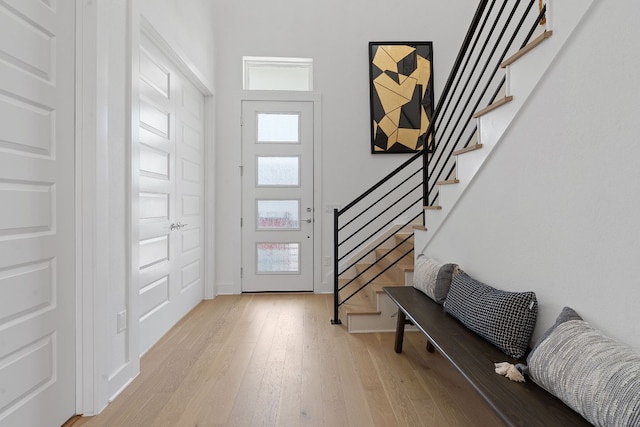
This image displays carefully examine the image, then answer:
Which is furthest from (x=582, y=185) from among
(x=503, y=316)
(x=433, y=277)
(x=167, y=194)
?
(x=167, y=194)

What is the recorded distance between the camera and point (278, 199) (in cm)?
405

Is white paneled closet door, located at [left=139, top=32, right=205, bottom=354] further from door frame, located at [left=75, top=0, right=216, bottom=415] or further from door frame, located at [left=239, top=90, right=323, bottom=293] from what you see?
door frame, located at [left=239, top=90, right=323, bottom=293]

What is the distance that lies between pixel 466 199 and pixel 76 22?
2331 millimetres

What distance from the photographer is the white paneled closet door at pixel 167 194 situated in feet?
8.01

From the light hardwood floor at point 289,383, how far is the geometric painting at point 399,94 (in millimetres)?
2275

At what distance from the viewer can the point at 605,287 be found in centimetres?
117

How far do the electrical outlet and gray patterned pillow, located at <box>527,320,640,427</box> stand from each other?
2.02 m

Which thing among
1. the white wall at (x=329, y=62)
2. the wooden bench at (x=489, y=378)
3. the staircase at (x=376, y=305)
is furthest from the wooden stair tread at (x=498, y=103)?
the white wall at (x=329, y=62)

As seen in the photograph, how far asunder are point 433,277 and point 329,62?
2.92 meters

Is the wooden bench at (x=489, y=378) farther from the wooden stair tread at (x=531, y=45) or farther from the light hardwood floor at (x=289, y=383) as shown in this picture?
the wooden stair tread at (x=531, y=45)

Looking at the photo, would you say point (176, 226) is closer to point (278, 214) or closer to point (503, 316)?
point (278, 214)

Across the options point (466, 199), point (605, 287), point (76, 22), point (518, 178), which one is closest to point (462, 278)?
point (466, 199)

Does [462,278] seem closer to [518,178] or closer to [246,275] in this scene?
[518,178]

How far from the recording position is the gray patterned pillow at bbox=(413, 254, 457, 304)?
2.16 m
